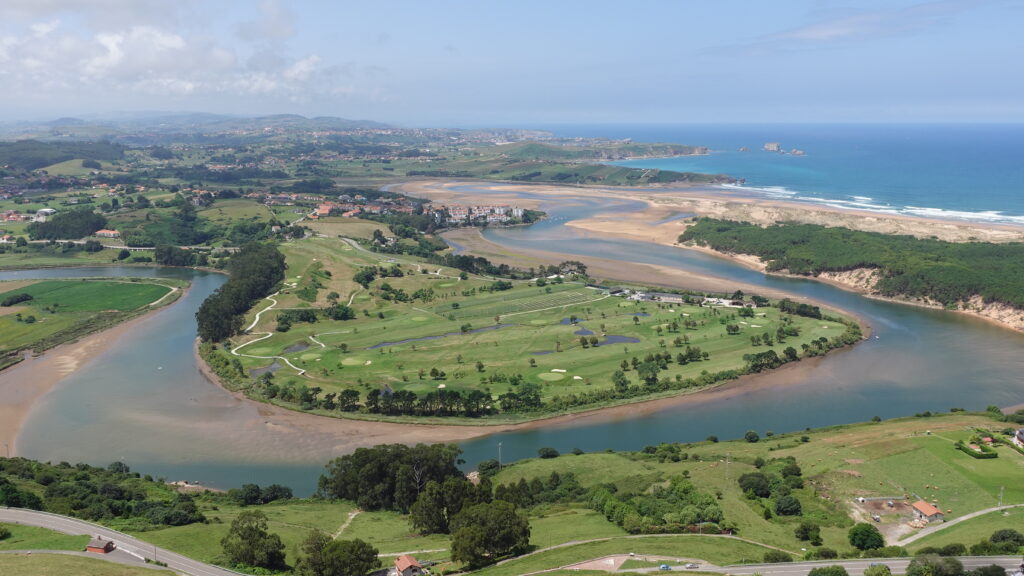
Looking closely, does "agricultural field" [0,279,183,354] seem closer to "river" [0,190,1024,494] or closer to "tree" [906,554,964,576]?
"river" [0,190,1024,494]

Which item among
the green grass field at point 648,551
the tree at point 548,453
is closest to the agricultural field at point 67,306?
the tree at point 548,453

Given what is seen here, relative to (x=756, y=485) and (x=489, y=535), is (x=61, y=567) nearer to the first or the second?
(x=489, y=535)

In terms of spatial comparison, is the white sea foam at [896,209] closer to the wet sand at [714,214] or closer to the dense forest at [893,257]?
the wet sand at [714,214]

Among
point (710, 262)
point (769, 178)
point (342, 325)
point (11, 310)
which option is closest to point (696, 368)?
point (342, 325)

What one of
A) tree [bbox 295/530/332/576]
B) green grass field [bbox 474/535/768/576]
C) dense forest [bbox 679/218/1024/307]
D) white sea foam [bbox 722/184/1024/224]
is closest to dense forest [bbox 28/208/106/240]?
dense forest [bbox 679/218/1024/307]

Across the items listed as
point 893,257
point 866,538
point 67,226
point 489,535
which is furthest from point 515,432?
point 67,226

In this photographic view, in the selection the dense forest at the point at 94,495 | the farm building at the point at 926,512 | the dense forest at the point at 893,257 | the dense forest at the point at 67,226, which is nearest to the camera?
the farm building at the point at 926,512
